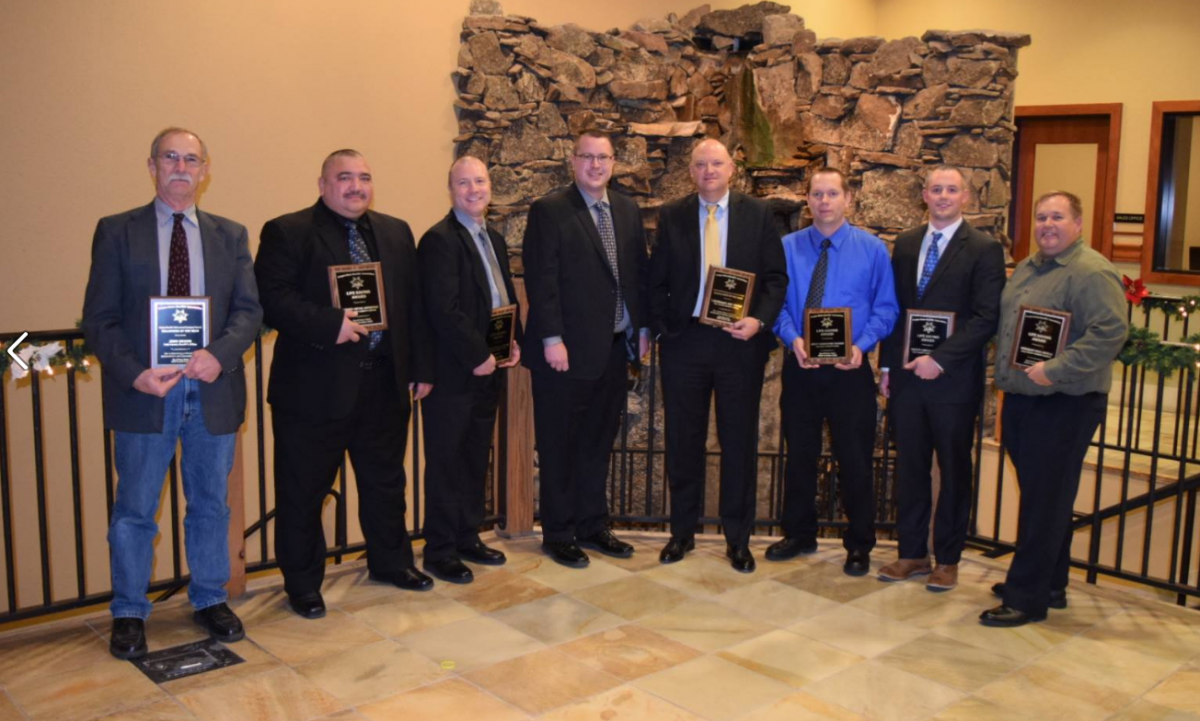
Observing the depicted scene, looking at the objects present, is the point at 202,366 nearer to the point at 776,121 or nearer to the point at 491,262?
the point at 491,262

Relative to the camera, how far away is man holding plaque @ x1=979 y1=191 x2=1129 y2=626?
3.42 metres

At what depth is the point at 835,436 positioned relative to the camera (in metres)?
4.09

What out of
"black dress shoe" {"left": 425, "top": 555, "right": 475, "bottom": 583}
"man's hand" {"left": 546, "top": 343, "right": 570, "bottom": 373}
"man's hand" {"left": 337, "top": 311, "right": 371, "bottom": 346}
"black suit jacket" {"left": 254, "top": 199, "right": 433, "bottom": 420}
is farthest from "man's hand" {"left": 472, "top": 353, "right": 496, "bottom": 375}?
"black dress shoe" {"left": 425, "top": 555, "right": 475, "bottom": 583}

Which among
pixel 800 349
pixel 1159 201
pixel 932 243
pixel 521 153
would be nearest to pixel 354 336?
pixel 800 349

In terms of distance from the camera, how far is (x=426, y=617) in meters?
3.63

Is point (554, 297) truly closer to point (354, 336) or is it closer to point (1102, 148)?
point (354, 336)

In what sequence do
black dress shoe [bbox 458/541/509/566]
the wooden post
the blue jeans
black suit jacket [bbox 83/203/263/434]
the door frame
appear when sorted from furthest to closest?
the door frame < the wooden post < black dress shoe [bbox 458/541/509/566] < the blue jeans < black suit jacket [bbox 83/203/263/434]

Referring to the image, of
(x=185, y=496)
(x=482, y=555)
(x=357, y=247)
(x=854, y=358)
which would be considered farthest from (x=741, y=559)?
(x=185, y=496)

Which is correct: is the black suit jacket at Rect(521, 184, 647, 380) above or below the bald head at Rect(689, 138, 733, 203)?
below

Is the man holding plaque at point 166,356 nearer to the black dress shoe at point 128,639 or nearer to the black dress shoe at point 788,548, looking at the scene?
the black dress shoe at point 128,639

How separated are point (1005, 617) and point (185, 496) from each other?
2.82 m

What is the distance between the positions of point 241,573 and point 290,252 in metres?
1.22

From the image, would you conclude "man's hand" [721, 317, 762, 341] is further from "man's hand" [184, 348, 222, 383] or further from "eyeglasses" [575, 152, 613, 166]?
"man's hand" [184, 348, 222, 383]

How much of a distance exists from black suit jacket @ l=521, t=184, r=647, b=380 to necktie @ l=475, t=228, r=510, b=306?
105 millimetres
